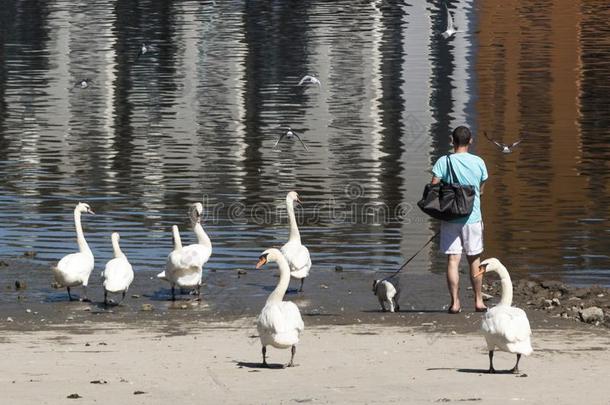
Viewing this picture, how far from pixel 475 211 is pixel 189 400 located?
18.1ft

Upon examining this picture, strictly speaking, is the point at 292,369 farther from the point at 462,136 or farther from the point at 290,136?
the point at 290,136

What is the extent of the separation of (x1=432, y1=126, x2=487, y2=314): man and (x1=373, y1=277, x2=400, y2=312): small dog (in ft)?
1.91

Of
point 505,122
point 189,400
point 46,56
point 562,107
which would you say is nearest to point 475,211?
point 189,400

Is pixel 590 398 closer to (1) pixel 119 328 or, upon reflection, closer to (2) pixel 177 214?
(1) pixel 119 328

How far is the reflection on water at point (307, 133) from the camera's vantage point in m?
23.5

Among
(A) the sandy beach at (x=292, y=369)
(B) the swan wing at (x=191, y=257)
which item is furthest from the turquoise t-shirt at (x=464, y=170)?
(B) the swan wing at (x=191, y=257)

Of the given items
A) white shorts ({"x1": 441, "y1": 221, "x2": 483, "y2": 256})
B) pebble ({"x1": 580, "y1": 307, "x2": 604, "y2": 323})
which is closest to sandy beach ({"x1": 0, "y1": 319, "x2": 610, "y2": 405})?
pebble ({"x1": 580, "y1": 307, "x2": 604, "y2": 323})

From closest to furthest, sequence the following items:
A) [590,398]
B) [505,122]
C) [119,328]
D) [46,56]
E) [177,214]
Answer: [590,398]
[119,328]
[177,214]
[505,122]
[46,56]

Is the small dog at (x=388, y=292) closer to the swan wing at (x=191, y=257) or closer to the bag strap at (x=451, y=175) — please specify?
the bag strap at (x=451, y=175)

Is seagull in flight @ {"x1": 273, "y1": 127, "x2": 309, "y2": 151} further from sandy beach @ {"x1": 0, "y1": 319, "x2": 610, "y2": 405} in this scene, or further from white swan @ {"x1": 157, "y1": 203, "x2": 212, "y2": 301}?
sandy beach @ {"x1": 0, "y1": 319, "x2": 610, "y2": 405}

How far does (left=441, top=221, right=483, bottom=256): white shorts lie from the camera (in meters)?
17.1

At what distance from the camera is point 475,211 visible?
17188 mm

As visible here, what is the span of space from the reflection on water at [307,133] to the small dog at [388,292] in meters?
3.29

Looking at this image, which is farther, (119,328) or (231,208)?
(231,208)
